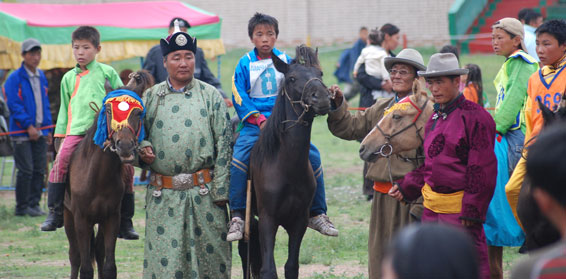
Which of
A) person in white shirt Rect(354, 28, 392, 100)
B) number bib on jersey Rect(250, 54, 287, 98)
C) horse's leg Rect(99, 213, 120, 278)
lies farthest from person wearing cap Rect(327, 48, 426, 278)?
person in white shirt Rect(354, 28, 392, 100)

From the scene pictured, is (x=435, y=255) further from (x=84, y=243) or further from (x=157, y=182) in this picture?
(x=84, y=243)

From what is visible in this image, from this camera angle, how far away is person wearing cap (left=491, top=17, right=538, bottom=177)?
6.64 metres

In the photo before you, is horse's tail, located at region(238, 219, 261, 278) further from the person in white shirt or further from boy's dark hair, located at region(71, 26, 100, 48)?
the person in white shirt

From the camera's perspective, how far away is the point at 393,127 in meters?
5.23

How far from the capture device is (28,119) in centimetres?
1125

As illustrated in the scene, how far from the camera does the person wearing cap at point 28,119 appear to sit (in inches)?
442

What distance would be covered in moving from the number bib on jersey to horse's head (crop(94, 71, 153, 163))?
1022 millimetres

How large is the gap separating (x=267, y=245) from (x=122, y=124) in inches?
59.9

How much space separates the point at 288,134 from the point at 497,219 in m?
2.57

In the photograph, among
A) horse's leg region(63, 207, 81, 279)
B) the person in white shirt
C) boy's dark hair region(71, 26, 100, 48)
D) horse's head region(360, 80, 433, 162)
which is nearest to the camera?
horse's head region(360, 80, 433, 162)

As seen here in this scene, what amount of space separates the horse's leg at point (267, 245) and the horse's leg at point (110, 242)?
4.85 feet

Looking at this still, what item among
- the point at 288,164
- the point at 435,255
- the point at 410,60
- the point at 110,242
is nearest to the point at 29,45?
the point at 110,242

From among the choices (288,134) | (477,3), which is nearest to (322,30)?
(477,3)

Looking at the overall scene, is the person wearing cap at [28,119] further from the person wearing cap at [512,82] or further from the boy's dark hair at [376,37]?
the person wearing cap at [512,82]
